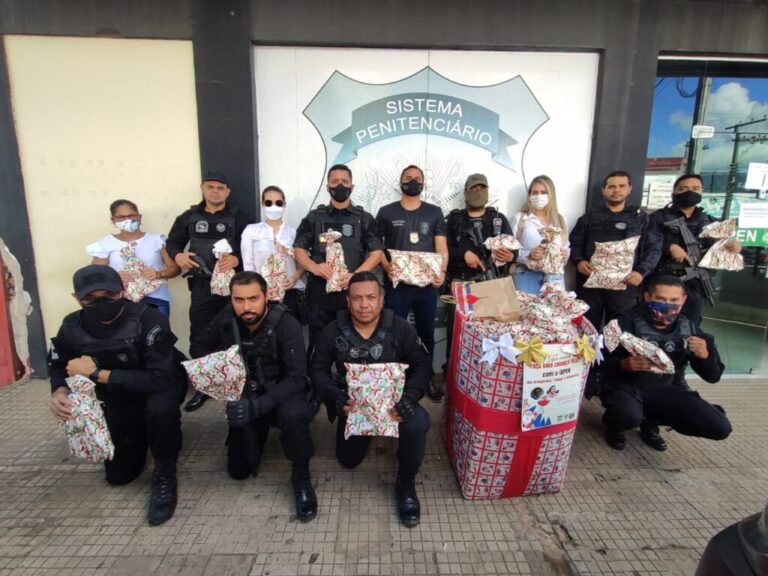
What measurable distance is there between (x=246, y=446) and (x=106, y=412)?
→ 0.87 metres

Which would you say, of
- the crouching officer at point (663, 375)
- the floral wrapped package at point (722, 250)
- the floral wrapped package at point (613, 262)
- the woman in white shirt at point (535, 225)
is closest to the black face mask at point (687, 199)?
the floral wrapped package at point (722, 250)

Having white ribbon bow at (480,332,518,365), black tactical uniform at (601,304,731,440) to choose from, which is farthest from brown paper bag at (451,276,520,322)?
black tactical uniform at (601,304,731,440)

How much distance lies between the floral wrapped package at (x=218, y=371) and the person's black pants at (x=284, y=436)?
1.03 feet

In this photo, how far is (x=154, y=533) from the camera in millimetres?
2287

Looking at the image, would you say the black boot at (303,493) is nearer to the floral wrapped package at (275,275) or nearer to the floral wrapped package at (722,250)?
the floral wrapped package at (275,275)

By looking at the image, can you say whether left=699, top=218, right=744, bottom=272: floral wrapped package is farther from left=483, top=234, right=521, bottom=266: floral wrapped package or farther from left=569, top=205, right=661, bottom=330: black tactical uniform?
left=483, top=234, right=521, bottom=266: floral wrapped package

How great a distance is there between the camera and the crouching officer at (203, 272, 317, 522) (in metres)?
2.49

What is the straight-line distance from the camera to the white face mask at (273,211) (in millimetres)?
3551

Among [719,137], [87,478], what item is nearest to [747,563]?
[87,478]

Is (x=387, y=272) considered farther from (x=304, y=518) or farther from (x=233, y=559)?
(x=233, y=559)

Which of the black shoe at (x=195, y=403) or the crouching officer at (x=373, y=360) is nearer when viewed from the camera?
the crouching officer at (x=373, y=360)

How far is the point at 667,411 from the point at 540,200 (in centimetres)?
194

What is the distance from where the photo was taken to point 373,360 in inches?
103

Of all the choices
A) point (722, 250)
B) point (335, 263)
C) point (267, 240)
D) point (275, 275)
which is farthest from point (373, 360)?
point (722, 250)
